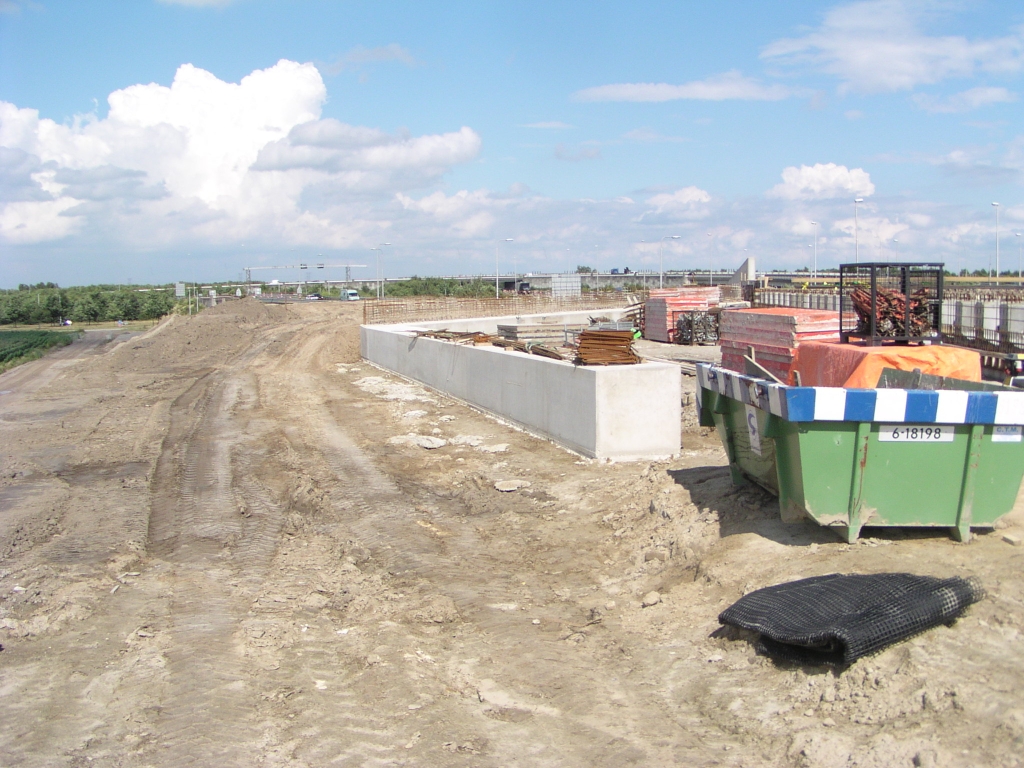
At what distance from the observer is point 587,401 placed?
13000mm

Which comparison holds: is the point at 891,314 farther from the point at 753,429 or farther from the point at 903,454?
the point at 903,454

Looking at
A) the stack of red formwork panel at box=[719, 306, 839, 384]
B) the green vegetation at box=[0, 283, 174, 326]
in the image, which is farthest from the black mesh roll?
the green vegetation at box=[0, 283, 174, 326]

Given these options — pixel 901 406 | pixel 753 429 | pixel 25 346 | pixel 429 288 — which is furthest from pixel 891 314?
pixel 429 288

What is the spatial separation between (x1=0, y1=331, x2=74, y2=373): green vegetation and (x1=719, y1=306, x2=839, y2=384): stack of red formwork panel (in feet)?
129

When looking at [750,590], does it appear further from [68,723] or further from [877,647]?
[68,723]

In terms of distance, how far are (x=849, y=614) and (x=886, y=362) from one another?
408 centimetres

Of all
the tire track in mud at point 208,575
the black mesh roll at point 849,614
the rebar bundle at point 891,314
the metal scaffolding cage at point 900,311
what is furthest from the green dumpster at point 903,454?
the tire track in mud at point 208,575

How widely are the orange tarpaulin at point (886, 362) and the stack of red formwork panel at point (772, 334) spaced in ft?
20.2

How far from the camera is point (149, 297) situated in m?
124

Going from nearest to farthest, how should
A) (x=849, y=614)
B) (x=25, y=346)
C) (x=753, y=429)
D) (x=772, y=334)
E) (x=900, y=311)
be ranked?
(x=849, y=614) → (x=753, y=429) → (x=900, y=311) → (x=772, y=334) → (x=25, y=346)

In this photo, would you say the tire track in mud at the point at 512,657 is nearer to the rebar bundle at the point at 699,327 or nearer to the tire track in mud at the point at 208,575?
the tire track in mud at the point at 208,575

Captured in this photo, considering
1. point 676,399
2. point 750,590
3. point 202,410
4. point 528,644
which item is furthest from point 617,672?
point 202,410

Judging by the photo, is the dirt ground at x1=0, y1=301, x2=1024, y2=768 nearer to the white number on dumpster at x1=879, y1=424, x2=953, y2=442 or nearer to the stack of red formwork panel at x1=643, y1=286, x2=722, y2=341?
the white number on dumpster at x1=879, y1=424, x2=953, y2=442

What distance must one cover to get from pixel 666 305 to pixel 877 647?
31255 mm
